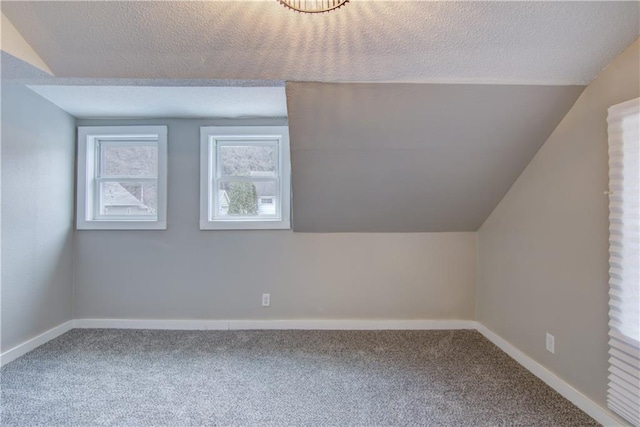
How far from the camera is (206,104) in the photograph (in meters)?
2.36

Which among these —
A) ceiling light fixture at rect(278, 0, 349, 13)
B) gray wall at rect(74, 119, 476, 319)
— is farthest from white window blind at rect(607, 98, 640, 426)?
ceiling light fixture at rect(278, 0, 349, 13)

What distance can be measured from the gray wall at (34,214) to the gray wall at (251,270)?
183 mm

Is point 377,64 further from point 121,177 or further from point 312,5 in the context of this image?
point 121,177

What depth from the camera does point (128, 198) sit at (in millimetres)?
2793

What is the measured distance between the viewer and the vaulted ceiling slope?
5.52ft

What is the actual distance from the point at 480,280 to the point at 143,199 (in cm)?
336

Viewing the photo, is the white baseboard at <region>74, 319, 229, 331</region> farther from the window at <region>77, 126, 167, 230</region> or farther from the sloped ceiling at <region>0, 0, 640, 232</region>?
the sloped ceiling at <region>0, 0, 640, 232</region>

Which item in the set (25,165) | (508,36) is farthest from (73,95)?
(508,36)

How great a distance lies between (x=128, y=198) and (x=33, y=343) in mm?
1358

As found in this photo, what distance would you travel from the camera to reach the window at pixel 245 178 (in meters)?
2.67

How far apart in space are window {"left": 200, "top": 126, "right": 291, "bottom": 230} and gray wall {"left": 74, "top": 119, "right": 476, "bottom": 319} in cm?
10

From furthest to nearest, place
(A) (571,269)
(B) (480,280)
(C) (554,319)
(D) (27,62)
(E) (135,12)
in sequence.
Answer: (B) (480,280) < (C) (554,319) < (A) (571,269) < (D) (27,62) < (E) (135,12)

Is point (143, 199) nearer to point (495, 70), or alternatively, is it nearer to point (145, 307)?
point (145, 307)

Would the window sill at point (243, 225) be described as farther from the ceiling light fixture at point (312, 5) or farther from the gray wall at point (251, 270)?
the ceiling light fixture at point (312, 5)
